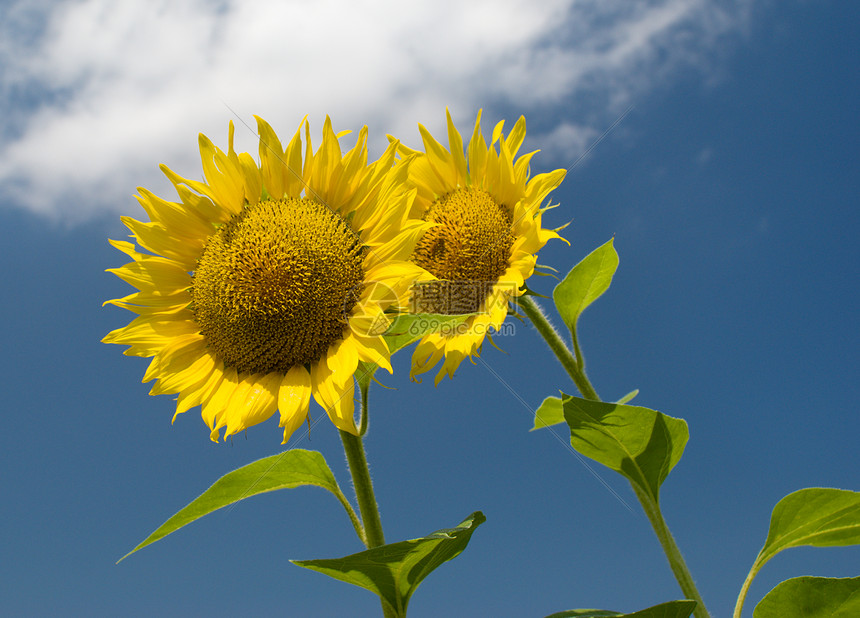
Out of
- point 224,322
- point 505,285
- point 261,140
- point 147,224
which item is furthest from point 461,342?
point 147,224

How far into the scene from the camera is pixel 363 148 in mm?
2623

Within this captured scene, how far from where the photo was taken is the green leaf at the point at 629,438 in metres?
2.56

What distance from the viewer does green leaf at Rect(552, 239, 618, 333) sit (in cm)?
311

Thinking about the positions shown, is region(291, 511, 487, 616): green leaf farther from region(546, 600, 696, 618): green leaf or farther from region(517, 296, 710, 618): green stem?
region(517, 296, 710, 618): green stem

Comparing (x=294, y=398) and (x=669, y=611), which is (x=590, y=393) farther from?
(x=294, y=398)

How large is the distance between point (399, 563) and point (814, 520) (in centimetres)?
192

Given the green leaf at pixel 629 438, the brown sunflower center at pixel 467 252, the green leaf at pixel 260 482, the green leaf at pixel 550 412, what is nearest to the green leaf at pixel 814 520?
the green leaf at pixel 629 438

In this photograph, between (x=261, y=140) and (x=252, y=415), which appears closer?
(x=252, y=415)

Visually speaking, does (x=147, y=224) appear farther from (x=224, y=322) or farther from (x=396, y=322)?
(x=396, y=322)

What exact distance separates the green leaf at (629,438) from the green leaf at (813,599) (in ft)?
1.95

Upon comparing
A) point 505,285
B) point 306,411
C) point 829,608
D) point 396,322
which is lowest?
point 829,608

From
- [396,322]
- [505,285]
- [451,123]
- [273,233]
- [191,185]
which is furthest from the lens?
[451,123]

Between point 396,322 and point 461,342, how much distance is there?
645mm

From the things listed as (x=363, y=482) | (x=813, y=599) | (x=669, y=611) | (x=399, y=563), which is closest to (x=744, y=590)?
(x=813, y=599)
